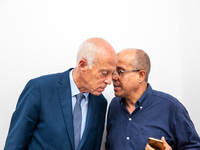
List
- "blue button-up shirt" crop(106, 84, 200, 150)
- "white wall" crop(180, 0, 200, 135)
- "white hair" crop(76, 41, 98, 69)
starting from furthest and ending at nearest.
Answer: "white wall" crop(180, 0, 200, 135) → "blue button-up shirt" crop(106, 84, 200, 150) → "white hair" crop(76, 41, 98, 69)

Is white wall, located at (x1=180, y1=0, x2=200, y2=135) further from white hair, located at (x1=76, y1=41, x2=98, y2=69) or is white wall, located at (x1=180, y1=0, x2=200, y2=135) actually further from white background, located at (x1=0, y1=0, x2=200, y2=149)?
white hair, located at (x1=76, y1=41, x2=98, y2=69)

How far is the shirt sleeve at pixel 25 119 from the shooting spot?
1.42 metres

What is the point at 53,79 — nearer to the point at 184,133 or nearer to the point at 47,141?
the point at 47,141

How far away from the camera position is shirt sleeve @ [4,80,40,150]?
1.42 metres

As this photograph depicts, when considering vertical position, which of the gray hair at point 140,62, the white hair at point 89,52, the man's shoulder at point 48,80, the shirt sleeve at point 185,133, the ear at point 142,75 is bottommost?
the shirt sleeve at point 185,133

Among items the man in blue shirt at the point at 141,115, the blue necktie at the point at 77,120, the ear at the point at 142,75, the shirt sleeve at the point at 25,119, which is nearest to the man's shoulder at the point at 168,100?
the man in blue shirt at the point at 141,115

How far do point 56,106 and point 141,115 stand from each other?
2.34 ft

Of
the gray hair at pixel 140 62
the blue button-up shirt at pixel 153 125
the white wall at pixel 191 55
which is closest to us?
the blue button-up shirt at pixel 153 125

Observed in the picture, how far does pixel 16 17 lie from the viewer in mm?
1816

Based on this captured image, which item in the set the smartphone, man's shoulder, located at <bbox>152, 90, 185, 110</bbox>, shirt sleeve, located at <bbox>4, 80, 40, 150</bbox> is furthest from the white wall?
shirt sleeve, located at <bbox>4, 80, 40, 150</bbox>

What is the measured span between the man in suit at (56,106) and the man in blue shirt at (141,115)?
28 cm

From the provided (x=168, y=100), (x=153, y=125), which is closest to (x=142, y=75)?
(x=168, y=100)

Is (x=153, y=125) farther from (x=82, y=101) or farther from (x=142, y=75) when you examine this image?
(x=82, y=101)

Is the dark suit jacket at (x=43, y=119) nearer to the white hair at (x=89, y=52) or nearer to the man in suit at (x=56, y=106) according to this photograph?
the man in suit at (x=56, y=106)
